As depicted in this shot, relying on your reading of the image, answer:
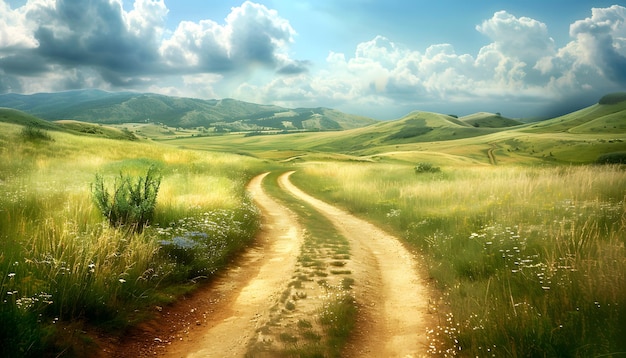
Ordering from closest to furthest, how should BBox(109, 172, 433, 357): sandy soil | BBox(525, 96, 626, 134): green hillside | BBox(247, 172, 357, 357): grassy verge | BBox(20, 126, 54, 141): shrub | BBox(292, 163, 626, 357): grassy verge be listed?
BBox(292, 163, 626, 357): grassy verge < BBox(247, 172, 357, 357): grassy verge < BBox(109, 172, 433, 357): sandy soil < BBox(20, 126, 54, 141): shrub < BBox(525, 96, 626, 134): green hillside

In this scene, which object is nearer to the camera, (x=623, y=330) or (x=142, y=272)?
(x=623, y=330)

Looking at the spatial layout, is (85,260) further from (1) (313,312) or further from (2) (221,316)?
(1) (313,312)

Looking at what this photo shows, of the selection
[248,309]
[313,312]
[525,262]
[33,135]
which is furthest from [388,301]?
[33,135]

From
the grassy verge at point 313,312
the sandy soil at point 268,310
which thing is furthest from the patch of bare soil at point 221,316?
the grassy verge at point 313,312

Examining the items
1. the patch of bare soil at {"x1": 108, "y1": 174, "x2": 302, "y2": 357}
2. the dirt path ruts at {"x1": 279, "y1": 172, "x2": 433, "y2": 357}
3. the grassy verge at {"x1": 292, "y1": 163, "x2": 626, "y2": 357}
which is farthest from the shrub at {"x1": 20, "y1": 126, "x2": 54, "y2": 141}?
the dirt path ruts at {"x1": 279, "y1": 172, "x2": 433, "y2": 357}

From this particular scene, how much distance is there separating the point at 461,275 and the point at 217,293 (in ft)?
17.7

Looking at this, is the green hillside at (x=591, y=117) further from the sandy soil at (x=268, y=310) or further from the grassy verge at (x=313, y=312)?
the grassy verge at (x=313, y=312)

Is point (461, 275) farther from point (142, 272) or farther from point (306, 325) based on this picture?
point (142, 272)

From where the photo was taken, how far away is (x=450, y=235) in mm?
11508

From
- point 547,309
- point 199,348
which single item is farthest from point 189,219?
point 547,309

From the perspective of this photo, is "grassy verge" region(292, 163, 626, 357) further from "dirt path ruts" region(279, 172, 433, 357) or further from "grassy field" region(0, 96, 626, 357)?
"dirt path ruts" region(279, 172, 433, 357)

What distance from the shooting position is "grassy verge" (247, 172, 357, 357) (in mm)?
Answer: 5348

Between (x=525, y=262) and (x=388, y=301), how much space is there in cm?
289

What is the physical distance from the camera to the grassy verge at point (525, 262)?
4.71m
